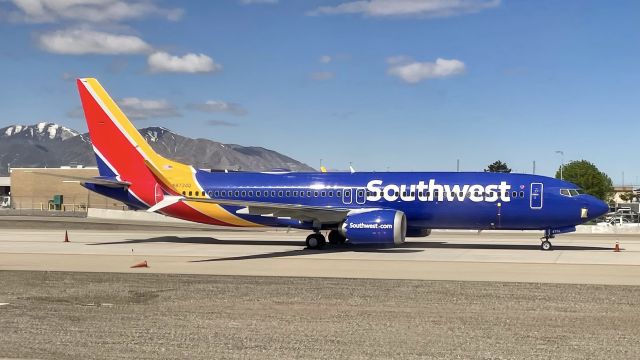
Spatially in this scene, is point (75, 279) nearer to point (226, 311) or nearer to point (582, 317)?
point (226, 311)

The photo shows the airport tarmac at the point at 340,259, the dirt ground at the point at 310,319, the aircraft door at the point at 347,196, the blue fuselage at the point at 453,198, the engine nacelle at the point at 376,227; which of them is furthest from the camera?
the aircraft door at the point at 347,196

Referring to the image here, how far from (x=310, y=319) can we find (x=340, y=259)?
46.7ft

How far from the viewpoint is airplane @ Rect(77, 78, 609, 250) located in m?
32.7

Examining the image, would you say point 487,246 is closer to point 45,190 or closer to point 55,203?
point 55,203

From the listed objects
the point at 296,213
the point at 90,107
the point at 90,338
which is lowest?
Result: the point at 90,338

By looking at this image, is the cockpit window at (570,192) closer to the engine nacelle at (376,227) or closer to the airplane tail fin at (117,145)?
the engine nacelle at (376,227)

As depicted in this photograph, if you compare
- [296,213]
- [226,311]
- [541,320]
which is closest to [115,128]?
[296,213]

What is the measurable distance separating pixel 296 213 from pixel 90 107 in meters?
13.9

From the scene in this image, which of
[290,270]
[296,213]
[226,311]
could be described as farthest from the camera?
[296,213]

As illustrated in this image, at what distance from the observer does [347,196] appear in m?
35.6

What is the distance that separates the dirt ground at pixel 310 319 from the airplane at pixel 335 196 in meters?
11.9

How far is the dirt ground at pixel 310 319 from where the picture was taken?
1145 centimetres

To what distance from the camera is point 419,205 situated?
112 feet

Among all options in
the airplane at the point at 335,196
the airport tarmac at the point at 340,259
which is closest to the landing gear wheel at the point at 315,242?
the airplane at the point at 335,196
